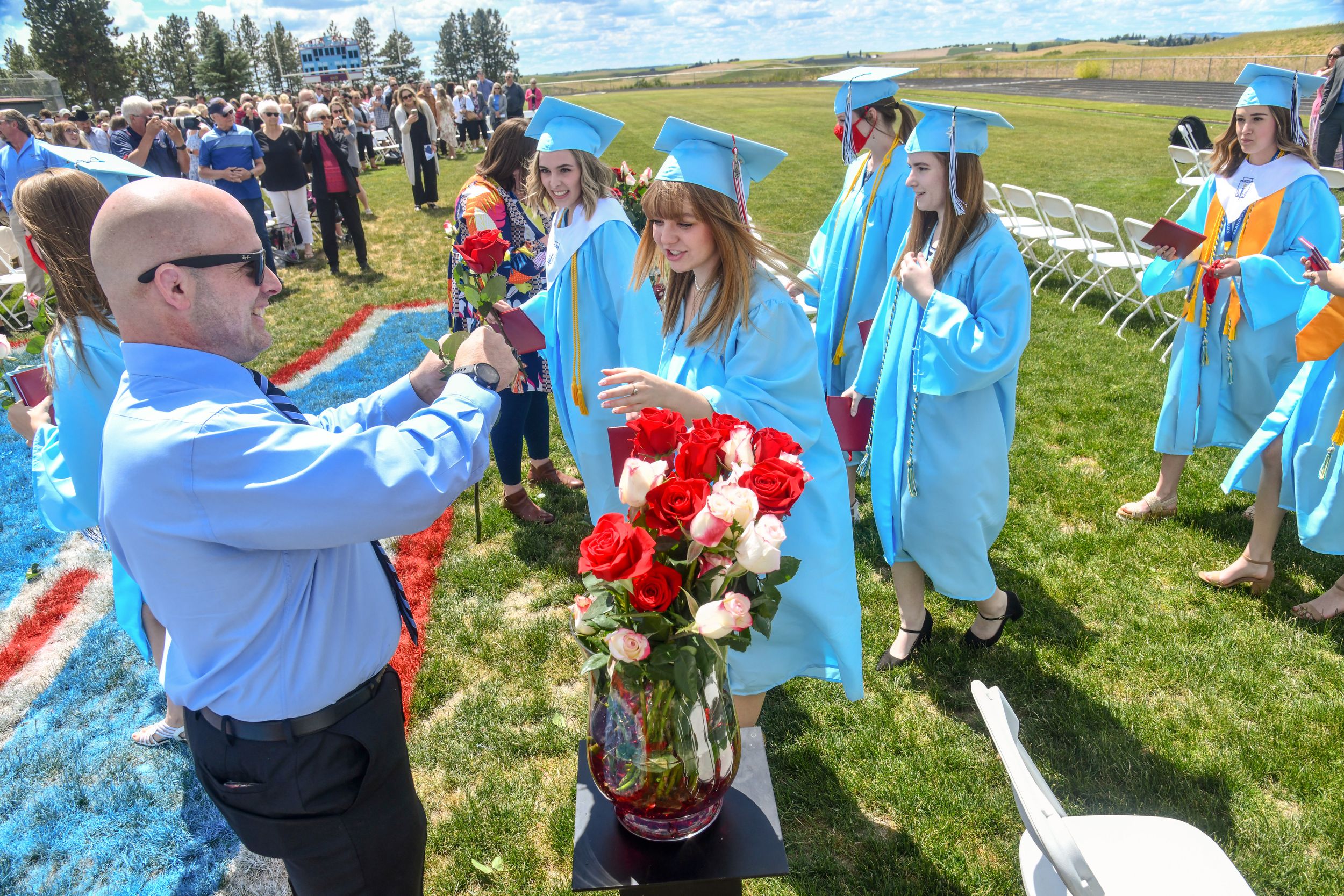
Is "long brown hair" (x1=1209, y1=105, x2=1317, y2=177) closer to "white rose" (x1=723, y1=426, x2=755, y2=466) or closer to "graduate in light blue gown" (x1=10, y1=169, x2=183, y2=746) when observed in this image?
"white rose" (x1=723, y1=426, x2=755, y2=466)

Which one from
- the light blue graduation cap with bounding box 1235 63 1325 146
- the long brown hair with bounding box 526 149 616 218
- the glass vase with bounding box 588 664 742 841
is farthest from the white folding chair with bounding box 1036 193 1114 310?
the glass vase with bounding box 588 664 742 841

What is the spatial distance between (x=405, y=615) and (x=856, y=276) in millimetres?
3117

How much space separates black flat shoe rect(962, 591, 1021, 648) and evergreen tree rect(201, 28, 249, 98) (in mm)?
65865

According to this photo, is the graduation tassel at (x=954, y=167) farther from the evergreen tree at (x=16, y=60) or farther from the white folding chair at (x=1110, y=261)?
the evergreen tree at (x=16, y=60)

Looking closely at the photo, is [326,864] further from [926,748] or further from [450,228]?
[450,228]

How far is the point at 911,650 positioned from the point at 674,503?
2.64 metres

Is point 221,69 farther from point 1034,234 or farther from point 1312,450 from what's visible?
point 1312,450

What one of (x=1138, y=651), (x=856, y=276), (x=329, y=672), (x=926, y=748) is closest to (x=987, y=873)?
(x=926, y=748)

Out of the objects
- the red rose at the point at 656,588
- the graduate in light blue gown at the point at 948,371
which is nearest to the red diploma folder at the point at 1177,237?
the graduate in light blue gown at the point at 948,371

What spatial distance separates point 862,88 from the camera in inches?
179

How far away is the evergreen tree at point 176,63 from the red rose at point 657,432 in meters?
73.6

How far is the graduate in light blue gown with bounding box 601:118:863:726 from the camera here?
2.62m

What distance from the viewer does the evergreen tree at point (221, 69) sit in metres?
56.3

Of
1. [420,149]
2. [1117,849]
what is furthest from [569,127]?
[420,149]
